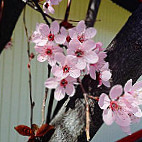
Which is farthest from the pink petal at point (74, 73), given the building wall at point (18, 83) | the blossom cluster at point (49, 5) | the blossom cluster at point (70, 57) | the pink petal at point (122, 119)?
the building wall at point (18, 83)

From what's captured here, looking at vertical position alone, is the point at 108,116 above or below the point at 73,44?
below

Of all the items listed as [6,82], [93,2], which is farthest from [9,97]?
[93,2]

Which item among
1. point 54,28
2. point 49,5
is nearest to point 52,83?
point 54,28

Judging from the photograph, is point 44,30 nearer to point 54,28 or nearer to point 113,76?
point 54,28

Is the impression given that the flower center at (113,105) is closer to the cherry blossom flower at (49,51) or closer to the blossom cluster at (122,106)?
the blossom cluster at (122,106)

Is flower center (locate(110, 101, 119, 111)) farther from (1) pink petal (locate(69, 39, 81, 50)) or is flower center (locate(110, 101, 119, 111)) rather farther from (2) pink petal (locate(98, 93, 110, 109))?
(1) pink petal (locate(69, 39, 81, 50))

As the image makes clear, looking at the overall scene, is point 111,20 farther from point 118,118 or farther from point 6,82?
point 118,118
